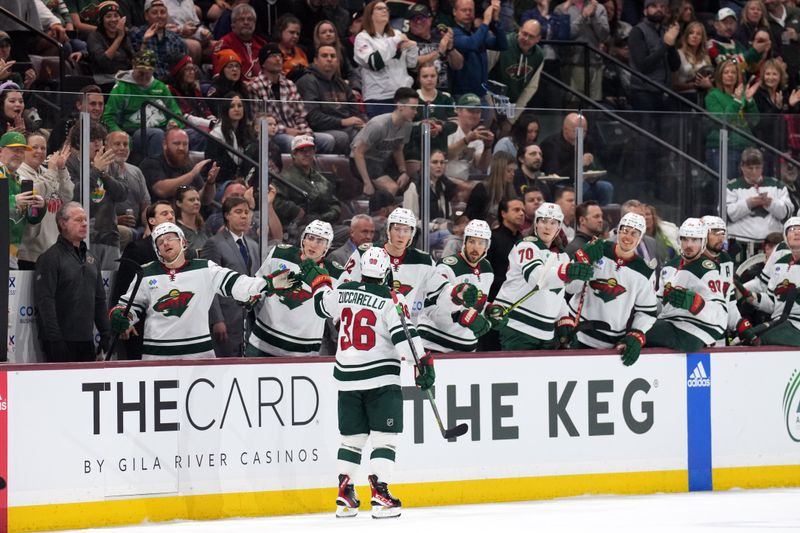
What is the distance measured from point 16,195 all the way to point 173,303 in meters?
1.05

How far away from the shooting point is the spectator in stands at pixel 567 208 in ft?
32.3

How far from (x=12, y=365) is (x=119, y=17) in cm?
362

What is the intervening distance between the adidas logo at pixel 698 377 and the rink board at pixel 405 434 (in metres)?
0.01

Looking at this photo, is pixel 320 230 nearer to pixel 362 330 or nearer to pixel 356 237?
pixel 356 237

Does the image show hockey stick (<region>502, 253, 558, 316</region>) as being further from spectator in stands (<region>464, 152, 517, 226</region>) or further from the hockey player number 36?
the hockey player number 36

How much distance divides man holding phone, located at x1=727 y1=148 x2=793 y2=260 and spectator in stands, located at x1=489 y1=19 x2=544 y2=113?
198 centimetres

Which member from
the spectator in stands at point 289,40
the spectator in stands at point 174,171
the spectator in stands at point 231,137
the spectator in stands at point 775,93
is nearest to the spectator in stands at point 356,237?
the spectator in stands at point 231,137

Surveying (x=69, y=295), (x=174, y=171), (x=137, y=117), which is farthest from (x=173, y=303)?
(x=137, y=117)

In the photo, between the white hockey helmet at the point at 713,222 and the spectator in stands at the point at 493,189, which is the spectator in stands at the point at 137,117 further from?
the white hockey helmet at the point at 713,222

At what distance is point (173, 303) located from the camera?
8211mm

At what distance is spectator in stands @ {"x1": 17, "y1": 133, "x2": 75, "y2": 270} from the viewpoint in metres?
8.28

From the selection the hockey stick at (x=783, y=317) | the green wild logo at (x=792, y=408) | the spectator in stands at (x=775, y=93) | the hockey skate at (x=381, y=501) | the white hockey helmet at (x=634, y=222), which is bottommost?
the hockey skate at (x=381, y=501)

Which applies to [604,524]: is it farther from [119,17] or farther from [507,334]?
[119,17]

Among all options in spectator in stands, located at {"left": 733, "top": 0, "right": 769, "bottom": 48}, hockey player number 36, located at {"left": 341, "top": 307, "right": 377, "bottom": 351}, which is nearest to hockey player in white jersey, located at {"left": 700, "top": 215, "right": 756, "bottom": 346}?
hockey player number 36, located at {"left": 341, "top": 307, "right": 377, "bottom": 351}
